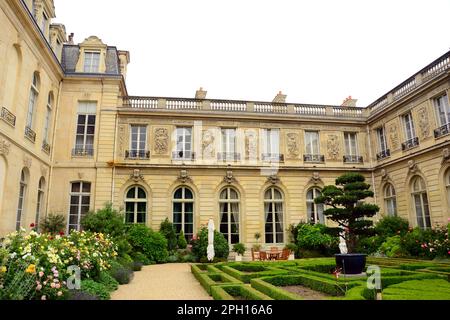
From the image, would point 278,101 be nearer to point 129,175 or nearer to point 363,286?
point 129,175

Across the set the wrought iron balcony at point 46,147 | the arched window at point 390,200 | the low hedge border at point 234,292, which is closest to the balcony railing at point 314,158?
the arched window at point 390,200

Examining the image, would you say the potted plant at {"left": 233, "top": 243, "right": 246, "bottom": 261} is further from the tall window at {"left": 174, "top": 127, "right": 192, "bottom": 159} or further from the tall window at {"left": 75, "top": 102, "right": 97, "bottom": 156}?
the tall window at {"left": 75, "top": 102, "right": 97, "bottom": 156}

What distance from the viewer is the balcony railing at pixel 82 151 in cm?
1409

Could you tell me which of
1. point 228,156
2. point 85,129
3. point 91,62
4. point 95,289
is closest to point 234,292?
point 95,289

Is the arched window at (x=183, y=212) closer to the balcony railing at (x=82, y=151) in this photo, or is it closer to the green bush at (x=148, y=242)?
the green bush at (x=148, y=242)

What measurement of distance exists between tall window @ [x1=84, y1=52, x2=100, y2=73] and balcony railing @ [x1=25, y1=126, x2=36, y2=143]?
436 centimetres

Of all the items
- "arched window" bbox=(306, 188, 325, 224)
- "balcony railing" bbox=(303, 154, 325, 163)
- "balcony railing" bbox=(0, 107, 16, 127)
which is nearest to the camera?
"balcony railing" bbox=(0, 107, 16, 127)

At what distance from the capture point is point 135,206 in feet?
47.2

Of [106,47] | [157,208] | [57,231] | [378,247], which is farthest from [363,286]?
[106,47]

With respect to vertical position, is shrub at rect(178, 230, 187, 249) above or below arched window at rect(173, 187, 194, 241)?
below

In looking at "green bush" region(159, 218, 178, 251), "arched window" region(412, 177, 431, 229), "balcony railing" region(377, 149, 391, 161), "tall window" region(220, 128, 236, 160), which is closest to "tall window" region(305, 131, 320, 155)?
"balcony railing" region(377, 149, 391, 161)

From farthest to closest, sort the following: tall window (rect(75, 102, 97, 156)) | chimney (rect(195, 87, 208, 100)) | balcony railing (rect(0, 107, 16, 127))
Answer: chimney (rect(195, 87, 208, 100))
tall window (rect(75, 102, 97, 156))
balcony railing (rect(0, 107, 16, 127))

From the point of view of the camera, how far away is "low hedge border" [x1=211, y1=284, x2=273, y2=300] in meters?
5.25

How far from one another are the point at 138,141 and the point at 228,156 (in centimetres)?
410
